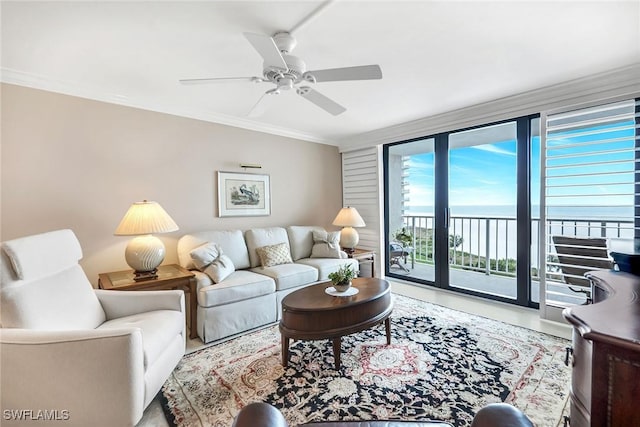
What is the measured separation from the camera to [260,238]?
12.2ft

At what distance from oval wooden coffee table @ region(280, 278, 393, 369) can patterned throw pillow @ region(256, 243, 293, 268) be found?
3.72 ft

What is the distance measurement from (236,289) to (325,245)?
64.1 inches

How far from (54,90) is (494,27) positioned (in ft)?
12.2

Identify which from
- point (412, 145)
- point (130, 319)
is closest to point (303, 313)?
point (130, 319)

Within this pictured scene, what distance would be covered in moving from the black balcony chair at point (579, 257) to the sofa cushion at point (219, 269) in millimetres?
3352

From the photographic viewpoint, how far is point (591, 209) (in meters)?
2.82

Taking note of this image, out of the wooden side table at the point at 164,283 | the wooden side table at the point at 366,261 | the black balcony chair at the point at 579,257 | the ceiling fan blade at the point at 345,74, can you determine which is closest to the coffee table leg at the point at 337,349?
the wooden side table at the point at 164,283

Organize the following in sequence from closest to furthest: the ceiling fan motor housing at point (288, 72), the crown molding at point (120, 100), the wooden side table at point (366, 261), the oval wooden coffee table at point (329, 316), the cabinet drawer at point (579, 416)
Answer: the cabinet drawer at point (579, 416)
the ceiling fan motor housing at point (288, 72)
the oval wooden coffee table at point (329, 316)
the crown molding at point (120, 100)
the wooden side table at point (366, 261)

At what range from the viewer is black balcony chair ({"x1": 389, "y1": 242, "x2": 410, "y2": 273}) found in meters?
4.93

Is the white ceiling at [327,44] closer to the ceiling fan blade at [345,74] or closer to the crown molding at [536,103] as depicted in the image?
the crown molding at [536,103]

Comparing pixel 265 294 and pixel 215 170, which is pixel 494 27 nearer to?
→ pixel 265 294

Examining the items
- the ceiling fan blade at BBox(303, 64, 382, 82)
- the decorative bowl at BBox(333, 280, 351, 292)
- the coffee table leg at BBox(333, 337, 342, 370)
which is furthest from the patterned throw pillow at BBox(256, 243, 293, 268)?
the ceiling fan blade at BBox(303, 64, 382, 82)

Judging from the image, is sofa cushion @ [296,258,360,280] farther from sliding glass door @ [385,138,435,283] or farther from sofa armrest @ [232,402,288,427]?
sofa armrest @ [232,402,288,427]

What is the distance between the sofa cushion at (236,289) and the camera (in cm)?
263
